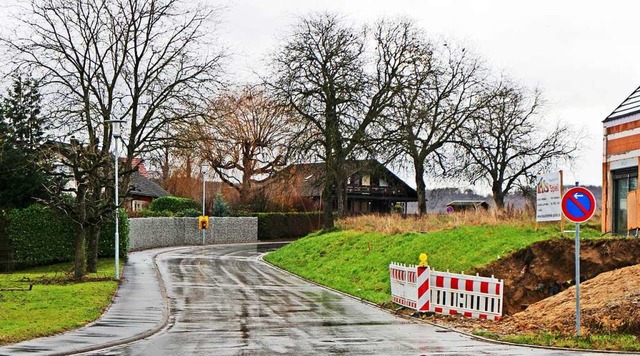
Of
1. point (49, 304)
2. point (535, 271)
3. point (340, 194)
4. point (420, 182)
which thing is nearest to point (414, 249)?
point (535, 271)

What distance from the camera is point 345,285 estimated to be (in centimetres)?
2998

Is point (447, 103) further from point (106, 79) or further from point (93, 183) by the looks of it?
point (93, 183)

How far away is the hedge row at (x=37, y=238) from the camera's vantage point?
40.5 meters

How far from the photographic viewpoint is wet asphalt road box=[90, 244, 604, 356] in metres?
14.3

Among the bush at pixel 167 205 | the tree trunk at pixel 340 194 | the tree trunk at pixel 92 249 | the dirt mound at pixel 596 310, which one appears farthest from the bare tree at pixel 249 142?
the dirt mound at pixel 596 310

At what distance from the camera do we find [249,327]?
17.8m

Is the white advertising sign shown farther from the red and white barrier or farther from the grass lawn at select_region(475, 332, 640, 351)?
the grass lawn at select_region(475, 332, 640, 351)

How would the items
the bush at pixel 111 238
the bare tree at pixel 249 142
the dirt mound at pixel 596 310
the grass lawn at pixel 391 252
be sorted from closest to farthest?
the dirt mound at pixel 596 310 → the grass lawn at pixel 391 252 → the bush at pixel 111 238 → the bare tree at pixel 249 142

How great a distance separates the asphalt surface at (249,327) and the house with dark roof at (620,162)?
388 inches

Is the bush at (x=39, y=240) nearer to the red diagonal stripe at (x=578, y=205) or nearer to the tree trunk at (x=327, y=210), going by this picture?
the tree trunk at (x=327, y=210)

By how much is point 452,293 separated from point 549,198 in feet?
20.4

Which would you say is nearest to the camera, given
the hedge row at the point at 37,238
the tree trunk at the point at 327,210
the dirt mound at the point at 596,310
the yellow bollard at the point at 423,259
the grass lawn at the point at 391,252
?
the dirt mound at the point at 596,310

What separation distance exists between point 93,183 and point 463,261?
1493cm

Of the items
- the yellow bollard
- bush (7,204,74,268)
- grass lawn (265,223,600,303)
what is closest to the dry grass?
grass lawn (265,223,600,303)
